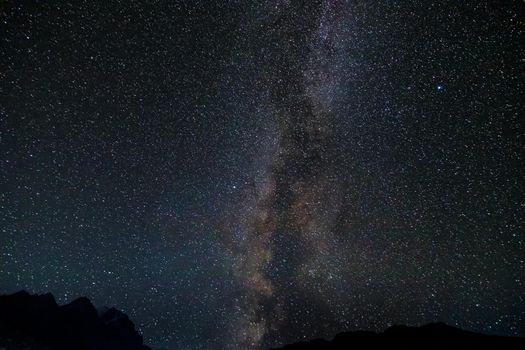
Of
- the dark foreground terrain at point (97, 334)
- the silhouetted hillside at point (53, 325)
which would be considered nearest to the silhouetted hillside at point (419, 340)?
the dark foreground terrain at point (97, 334)

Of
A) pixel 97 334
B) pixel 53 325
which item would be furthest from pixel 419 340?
pixel 53 325

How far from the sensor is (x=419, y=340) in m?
46.7

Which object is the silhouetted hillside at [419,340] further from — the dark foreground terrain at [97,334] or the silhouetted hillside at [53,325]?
the silhouetted hillside at [53,325]

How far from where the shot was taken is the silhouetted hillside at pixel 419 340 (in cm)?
4047

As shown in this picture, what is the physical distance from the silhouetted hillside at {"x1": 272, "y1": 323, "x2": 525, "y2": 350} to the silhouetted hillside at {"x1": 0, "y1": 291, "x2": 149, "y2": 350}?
61.4m

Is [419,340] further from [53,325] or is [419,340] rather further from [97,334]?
[53,325]

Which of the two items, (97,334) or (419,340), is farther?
(97,334)

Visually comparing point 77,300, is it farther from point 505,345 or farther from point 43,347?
point 505,345

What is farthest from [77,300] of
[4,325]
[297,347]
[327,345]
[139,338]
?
[327,345]

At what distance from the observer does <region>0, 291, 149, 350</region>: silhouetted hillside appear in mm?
72000

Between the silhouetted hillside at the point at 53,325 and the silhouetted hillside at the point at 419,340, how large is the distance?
201 feet

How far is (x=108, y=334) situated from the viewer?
299ft

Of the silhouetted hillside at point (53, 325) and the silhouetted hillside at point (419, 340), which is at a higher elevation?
the silhouetted hillside at point (53, 325)

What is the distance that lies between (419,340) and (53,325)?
88.2 meters
